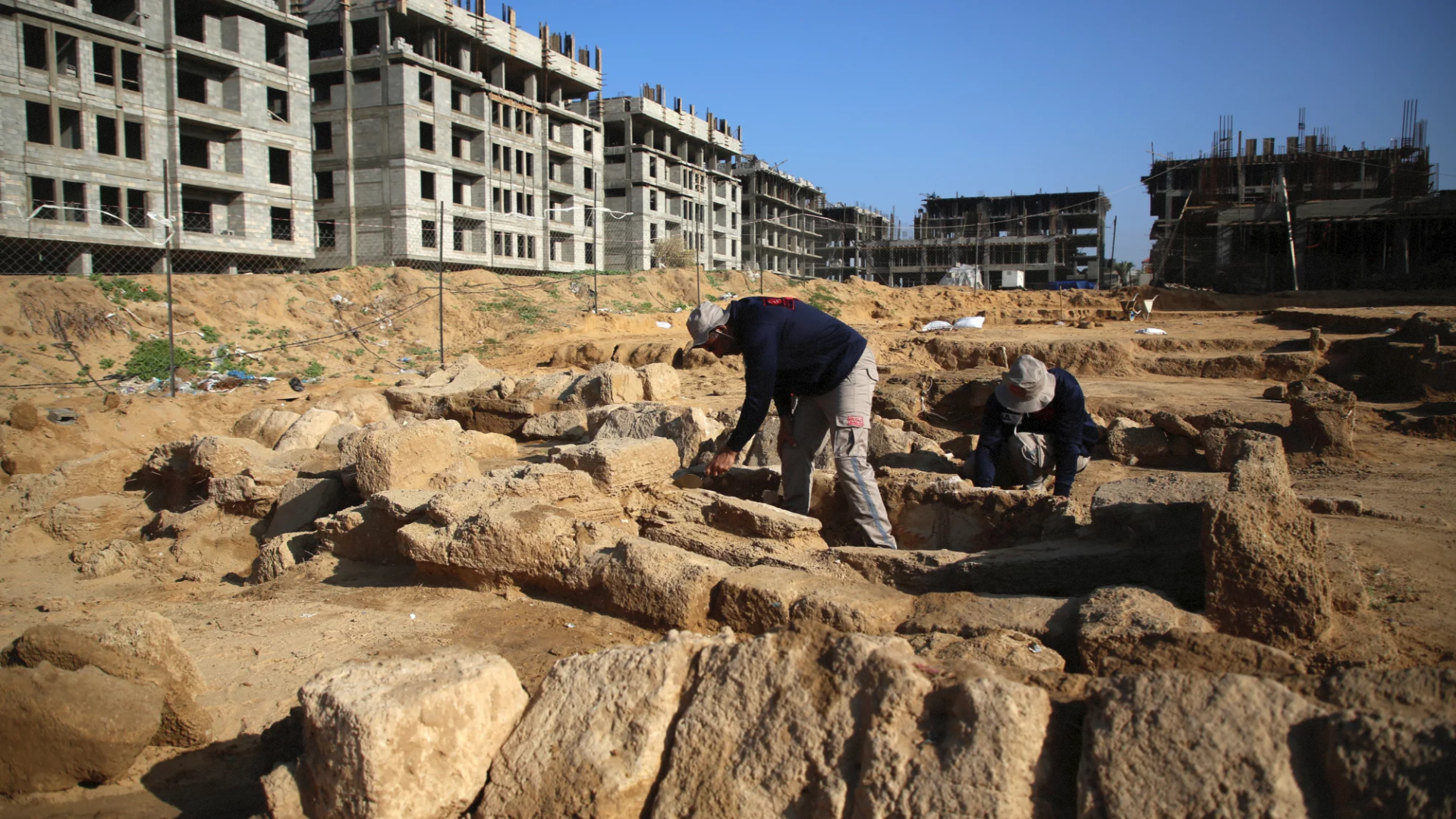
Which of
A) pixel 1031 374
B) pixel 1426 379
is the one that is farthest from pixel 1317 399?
pixel 1426 379

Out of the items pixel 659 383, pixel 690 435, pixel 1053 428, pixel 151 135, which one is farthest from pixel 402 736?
pixel 151 135

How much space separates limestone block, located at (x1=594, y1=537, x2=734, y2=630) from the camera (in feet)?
11.0

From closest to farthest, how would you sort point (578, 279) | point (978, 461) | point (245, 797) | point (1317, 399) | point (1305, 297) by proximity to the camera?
point (245, 797) → point (978, 461) → point (1317, 399) → point (1305, 297) → point (578, 279)

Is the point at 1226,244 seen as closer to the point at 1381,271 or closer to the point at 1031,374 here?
the point at 1381,271

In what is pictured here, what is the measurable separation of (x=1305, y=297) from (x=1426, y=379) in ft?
46.5

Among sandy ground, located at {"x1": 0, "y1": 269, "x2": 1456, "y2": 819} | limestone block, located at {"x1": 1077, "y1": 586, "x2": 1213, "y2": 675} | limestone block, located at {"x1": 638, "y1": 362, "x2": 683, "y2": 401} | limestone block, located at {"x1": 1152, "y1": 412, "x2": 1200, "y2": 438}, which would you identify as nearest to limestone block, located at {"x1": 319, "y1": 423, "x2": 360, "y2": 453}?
sandy ground, located at {"x1": 0, "y1": 269, "x2": 1456, "y2": 819}

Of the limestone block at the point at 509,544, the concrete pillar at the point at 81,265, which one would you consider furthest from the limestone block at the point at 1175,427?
the concrete pillar at the point at 81,265

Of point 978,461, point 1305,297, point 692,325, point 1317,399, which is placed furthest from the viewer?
point 1305,297

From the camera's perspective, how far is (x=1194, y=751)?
1.75 m

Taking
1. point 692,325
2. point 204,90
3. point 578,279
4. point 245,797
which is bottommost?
point 245,797

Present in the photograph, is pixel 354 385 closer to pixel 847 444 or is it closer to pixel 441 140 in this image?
pixel 847 444

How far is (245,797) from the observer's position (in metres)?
2.65

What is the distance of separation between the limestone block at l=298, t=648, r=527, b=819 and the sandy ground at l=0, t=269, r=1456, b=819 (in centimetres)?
50

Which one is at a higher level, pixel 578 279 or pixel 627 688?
pixel 578 279
